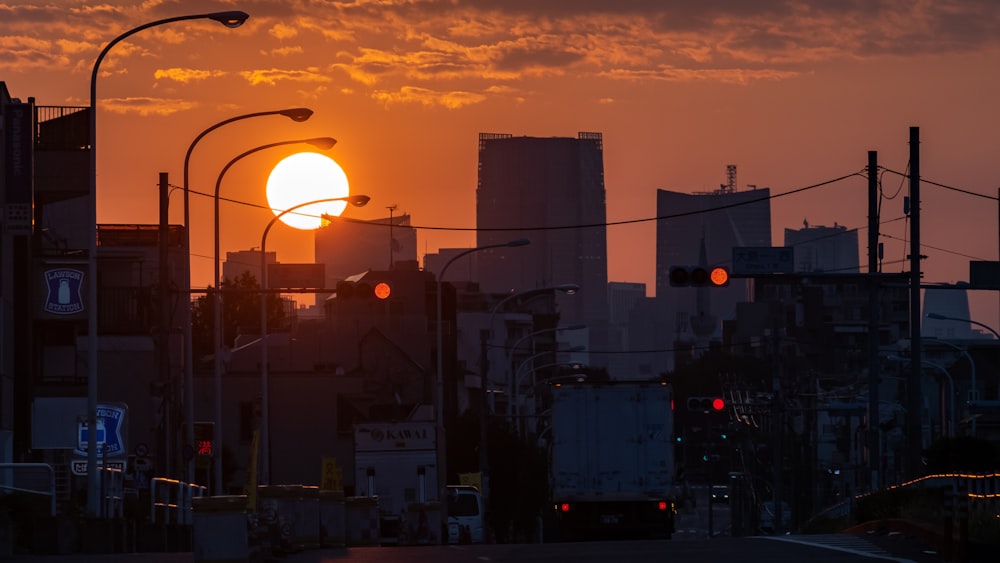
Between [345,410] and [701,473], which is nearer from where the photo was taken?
[345,410]

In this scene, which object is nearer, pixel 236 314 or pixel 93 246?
pixel 93 246

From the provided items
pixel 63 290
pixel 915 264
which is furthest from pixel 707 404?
pixel 63 290

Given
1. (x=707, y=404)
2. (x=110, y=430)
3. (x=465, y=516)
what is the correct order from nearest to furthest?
(x=110, y=430), (x=465, y=516), (x=707, y=404)

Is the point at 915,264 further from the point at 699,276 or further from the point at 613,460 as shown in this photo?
the point at 613,460

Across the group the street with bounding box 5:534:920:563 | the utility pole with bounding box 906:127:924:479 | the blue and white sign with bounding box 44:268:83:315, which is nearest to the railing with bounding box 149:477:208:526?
the street with bounding box 5:534:920:563

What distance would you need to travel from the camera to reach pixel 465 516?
178ft

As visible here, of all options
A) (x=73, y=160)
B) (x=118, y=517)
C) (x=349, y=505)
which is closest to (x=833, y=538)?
(x=349, y=505)

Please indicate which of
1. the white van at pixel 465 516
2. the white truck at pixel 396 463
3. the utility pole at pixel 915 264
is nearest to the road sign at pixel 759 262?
the utility pole at pixel 915 264

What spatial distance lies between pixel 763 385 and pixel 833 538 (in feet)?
453

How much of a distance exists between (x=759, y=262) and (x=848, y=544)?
15.8 metres

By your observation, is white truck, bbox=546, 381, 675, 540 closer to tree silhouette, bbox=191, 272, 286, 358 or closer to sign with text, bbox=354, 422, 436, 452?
sign with text, bbox=354, 422, 436, 452

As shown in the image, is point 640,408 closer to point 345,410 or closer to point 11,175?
point 11,175

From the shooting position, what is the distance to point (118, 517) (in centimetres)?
3438

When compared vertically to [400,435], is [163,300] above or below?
above
